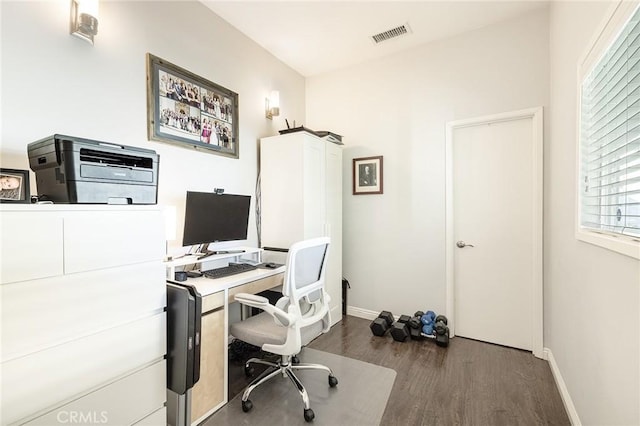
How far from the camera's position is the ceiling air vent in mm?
2801

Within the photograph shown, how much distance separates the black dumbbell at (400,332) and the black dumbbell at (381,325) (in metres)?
0.10

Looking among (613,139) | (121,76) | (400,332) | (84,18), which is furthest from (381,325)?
(84,18)

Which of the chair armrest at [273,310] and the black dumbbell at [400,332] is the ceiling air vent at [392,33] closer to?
the chair armrest at [273,310]

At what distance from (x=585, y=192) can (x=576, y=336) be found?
854 mm

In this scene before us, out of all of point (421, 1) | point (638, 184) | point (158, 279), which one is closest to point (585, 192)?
point (638, 184)

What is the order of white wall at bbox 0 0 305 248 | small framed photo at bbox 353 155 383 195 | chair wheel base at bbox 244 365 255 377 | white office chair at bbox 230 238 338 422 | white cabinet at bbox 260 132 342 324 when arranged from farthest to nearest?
small framed photo at bbox 353 155 383 195 → white cabinet at bbox 260 132 342 324 → chair wheel base at bbox 244 365 255 377 → white office chair at bbox 230 238 338 422 → white wall at bbox 0 0 305 248

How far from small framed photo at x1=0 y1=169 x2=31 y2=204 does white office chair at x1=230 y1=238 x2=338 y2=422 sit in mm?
1182

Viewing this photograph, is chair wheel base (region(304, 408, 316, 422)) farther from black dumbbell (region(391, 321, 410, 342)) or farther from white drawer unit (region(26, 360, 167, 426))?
black dumbbell (region(391, 321, 410, 342))

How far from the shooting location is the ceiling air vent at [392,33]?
280cm

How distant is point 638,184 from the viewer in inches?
43.3

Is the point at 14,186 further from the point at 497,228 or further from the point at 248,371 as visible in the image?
the point at 497,228

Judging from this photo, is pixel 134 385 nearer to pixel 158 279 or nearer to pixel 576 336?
pixel 158 279

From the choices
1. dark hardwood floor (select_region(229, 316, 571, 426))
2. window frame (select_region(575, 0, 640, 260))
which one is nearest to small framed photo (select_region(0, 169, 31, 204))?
dark hardwood floor (select_region(229, 316, 571, 426))

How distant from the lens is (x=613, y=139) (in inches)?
51.9
